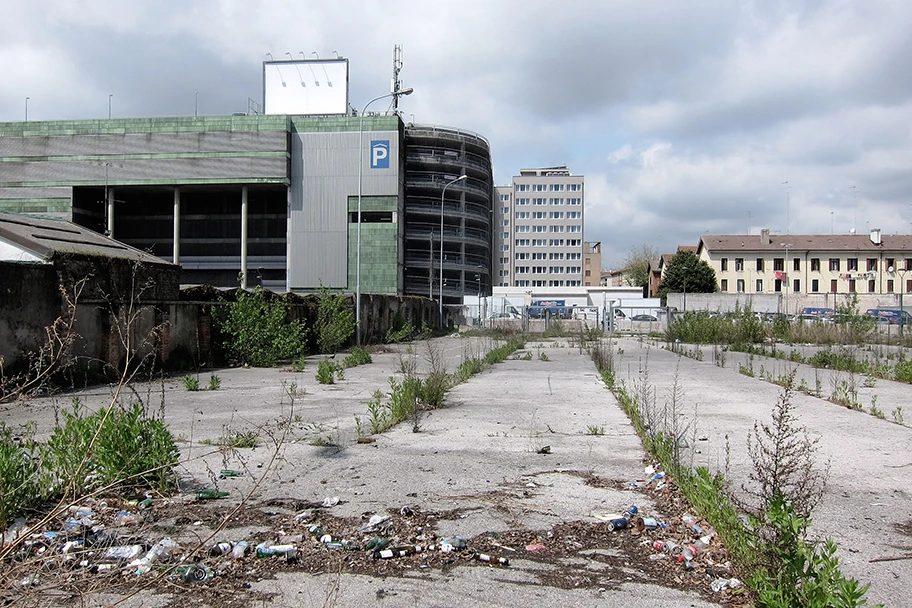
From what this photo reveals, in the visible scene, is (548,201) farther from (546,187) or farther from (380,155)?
(380,155)

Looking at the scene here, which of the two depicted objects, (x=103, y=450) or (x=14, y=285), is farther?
(x=14, y=285)

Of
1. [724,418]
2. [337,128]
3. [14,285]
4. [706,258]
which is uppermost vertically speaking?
[337,128]

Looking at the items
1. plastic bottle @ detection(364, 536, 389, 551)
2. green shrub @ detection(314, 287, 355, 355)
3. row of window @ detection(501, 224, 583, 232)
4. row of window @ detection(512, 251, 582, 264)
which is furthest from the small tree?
plastic bottle @ detection(364, 536, 389, 551)

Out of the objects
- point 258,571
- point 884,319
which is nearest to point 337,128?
point 884,319

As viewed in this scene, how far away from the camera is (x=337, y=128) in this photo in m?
63.7

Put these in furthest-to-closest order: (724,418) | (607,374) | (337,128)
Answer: (337,128), (607,374), (724,418)

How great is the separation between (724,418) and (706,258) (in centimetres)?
8168

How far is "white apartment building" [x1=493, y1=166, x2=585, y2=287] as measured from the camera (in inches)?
4747

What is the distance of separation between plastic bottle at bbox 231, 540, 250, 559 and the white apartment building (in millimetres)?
116059

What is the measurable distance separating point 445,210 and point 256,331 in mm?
63728

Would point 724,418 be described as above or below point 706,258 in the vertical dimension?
below

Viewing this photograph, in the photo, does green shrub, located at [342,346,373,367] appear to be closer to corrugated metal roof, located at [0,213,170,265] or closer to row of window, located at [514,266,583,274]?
corrugated metal roof, located at [0,213,170,265]

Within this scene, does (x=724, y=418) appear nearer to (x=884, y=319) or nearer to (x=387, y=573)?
(x=387, y=573)

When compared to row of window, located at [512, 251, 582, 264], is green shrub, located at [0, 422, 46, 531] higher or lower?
lower
